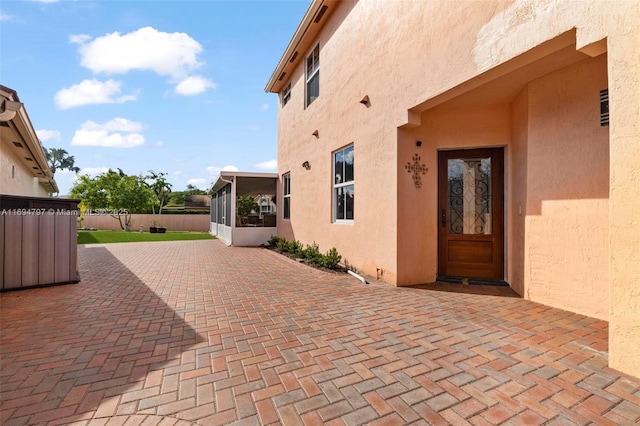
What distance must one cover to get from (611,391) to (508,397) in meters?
0.86

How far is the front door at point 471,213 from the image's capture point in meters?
5.94

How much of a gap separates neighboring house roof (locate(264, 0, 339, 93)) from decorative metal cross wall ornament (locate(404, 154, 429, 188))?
5.35 meters

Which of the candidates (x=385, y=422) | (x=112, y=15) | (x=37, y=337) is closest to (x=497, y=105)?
(x=385, y=422)

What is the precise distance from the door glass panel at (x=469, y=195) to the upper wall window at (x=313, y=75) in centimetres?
565

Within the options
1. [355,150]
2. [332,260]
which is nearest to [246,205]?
[332,260]

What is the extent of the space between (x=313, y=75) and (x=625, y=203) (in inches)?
374

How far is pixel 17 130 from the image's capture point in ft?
25.3

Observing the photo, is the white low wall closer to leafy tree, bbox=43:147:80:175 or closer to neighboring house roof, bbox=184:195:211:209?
neighboring house roof, bbox=184:195:211:209

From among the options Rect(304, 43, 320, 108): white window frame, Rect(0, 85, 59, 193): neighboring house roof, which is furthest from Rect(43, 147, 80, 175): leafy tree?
Rect(304, 43, 320, 108): white window frame

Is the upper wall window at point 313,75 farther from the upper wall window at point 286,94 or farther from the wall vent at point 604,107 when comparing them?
the wall vent at point 604,107

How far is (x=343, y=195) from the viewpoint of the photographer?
8078 millimetres

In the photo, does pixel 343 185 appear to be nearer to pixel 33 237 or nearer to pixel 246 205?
pixel 33 237

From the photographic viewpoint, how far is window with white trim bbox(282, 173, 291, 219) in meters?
12.6

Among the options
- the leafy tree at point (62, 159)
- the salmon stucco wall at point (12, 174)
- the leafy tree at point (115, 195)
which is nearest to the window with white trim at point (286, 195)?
the salmon stucco wall at point (12, 174)
